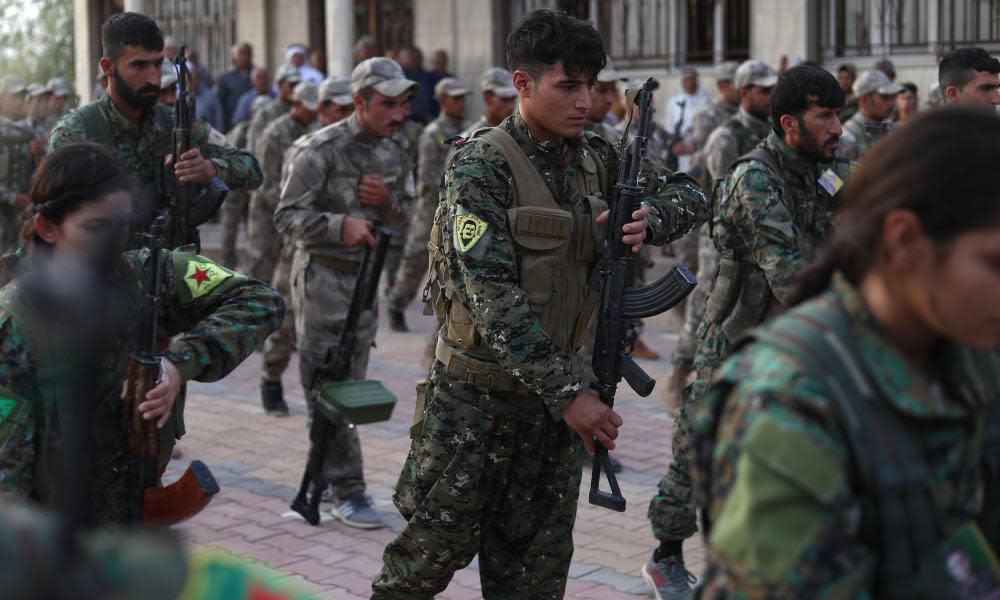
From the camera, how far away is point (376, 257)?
6.35m

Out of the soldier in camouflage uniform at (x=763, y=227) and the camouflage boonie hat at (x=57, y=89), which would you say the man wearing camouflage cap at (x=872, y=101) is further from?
the camouflage boonie hat at (x=57, y=89)

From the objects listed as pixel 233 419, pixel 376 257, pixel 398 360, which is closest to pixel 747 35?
pixel 398 360

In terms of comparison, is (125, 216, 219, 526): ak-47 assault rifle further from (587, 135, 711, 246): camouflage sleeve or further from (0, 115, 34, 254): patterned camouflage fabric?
(0, 115, 34, 254): patterned camouflage fabric

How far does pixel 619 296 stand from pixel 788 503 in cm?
221

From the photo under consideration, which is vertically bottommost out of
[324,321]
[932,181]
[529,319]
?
[324,321]

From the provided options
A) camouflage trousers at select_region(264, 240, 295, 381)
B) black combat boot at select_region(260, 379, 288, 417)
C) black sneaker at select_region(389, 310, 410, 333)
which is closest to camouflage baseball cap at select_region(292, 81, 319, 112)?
camouflage trousers at select_region(264, 240, 295, 381)

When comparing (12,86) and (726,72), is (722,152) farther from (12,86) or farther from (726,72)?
(12,86)

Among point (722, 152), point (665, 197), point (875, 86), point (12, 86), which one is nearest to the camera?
Result: point (665, 197)

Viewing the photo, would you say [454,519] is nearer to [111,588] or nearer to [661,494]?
[661,494]

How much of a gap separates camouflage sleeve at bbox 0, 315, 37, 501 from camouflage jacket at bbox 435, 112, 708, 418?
1231 mm

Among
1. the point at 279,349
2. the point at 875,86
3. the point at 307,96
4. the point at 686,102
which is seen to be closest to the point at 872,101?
the point at 875,86

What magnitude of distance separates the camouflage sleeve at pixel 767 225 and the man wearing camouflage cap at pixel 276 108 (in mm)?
8298

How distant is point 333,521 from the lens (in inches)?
258

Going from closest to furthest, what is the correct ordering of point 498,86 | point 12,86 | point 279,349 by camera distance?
1. point 279,349
2. point 498,86
3. point 12,86
